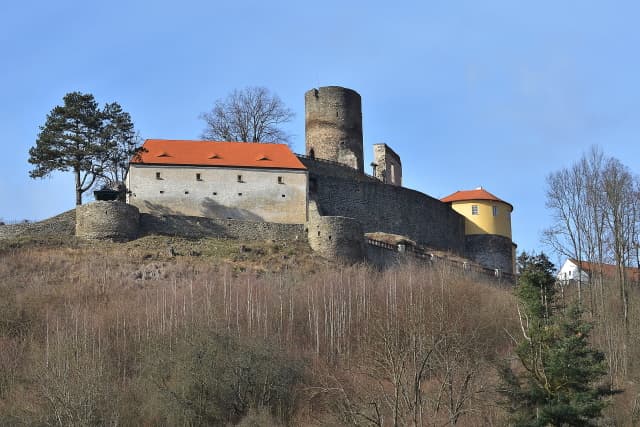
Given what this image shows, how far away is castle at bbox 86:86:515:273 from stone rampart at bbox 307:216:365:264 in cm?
5

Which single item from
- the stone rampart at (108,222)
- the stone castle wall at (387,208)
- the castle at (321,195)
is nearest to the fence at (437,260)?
the castle at (321,195)

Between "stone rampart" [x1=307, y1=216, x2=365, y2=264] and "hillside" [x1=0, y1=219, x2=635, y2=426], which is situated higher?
"stone rampart" [x1=307, y1=216, x2=365, y2=264]

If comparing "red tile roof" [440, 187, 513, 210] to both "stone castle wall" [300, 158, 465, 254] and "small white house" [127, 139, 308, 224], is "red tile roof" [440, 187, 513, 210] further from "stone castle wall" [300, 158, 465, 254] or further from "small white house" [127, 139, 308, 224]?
"small white house" [127, 139, 308, 224]

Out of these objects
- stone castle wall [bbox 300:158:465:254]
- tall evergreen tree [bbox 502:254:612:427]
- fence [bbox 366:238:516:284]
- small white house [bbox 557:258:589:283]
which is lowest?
tall evergreen tree [bbox 502:254:612:427]

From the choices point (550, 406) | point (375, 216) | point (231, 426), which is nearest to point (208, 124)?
point (375, 216)

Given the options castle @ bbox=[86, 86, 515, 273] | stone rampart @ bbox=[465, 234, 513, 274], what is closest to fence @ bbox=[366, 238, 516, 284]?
castle @ bbox=[86, 86, 515, 273]

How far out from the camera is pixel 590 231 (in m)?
39.8

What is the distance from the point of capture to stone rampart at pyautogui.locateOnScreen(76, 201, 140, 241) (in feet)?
146

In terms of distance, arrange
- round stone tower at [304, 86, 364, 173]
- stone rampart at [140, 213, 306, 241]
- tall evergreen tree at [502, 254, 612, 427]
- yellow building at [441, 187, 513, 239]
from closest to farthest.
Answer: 1. tall evergreen tree at [502, 254, 612, 427]
2. stone rampart at [140, 213, 306, 241]
3. yellow building at [441, 187, 513, 239]
4. round stone tower at [304, 86, 364, 173]

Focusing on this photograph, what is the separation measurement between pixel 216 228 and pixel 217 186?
2.87 metres

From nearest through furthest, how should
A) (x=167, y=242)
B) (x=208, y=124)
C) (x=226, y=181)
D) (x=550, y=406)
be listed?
(x=550, y=406)
(x=167, y=242)
(x=226, y=181)
(x=208, y=124)

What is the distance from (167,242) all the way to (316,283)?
7566 mm

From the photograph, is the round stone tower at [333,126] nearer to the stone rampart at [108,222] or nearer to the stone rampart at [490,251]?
the stone rampart at [490,251]

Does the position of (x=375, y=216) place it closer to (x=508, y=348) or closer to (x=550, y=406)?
(x=508, y=348)
